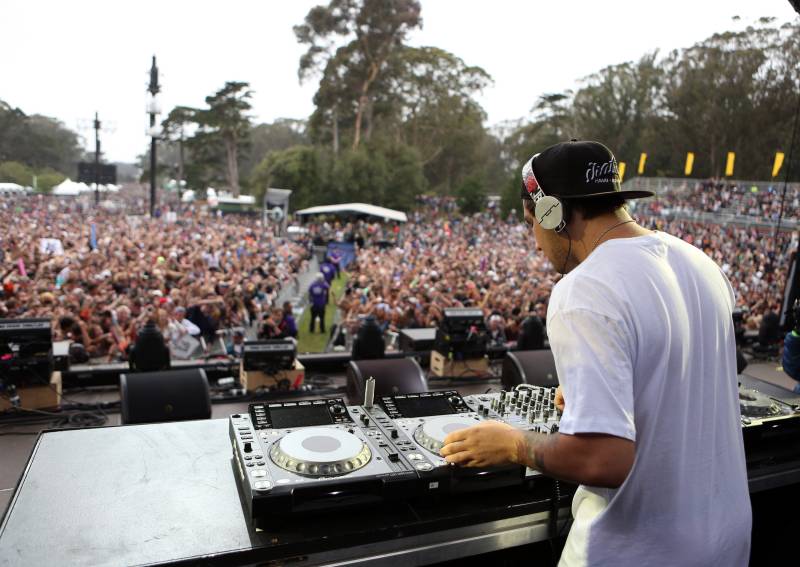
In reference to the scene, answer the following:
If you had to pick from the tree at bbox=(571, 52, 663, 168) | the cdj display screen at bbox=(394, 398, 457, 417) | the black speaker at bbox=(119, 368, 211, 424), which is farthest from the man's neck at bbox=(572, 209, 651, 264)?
the tree at bbox=(571, 52, 663, 168)

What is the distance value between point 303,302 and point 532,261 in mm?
5843

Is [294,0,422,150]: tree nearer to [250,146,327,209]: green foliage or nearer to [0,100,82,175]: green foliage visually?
[250,146,327,209]: green foliage

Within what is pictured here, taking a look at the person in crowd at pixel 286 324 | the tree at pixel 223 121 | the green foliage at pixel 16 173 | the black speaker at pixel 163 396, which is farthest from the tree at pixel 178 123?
the black speaker at pixel 163 396

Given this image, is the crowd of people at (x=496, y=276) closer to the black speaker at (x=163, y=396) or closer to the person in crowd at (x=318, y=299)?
the person in crowd at (x=318, y=299)

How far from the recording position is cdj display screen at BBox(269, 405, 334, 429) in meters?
1.35

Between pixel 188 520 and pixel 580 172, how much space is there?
977 millimetres

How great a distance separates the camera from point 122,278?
24.7 feet

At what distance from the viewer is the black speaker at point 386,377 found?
266 centimetres

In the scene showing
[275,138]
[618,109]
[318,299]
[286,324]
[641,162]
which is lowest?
[318,299]

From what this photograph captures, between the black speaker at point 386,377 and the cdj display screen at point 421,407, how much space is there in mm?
1095

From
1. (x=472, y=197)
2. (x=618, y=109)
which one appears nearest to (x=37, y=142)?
(x=618, y=109)

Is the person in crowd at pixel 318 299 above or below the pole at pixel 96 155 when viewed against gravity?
below

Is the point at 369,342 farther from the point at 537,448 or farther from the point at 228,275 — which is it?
the point at 228,275

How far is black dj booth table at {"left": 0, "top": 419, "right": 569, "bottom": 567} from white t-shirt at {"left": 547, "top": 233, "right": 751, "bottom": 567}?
0.29 meters
